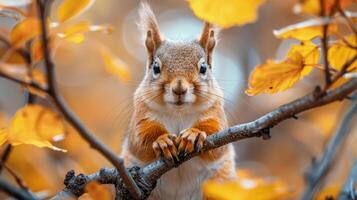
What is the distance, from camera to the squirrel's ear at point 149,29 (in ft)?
8.27

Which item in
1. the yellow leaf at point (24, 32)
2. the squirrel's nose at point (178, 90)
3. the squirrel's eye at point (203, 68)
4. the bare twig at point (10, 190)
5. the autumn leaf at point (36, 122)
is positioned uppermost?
the yellow leaf at point (24, 32)

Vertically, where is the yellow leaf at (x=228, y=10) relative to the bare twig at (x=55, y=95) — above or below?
above

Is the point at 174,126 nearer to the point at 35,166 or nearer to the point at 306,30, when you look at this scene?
the point at 35,166

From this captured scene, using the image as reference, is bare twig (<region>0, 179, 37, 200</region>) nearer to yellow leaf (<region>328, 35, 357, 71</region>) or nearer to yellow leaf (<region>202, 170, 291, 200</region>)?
yellow leaf (<region>202, 170, 291, 200</region>)

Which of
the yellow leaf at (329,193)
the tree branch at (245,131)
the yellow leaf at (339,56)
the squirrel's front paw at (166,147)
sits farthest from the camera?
the squirrel's front paw at (166,147)

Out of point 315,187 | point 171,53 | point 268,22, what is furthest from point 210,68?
point 268,22

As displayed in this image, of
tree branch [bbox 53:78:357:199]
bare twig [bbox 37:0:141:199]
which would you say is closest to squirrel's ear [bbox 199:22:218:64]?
tree branch [bbox 53:78:357:199]

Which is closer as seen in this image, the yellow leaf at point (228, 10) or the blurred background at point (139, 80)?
the yellow leaf at point (228, 10)

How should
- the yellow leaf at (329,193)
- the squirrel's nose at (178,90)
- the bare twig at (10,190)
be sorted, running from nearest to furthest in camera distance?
the bare twig at (10,190) → the yellow leaf at (329,193) → the squirrel's nose at (178,90)

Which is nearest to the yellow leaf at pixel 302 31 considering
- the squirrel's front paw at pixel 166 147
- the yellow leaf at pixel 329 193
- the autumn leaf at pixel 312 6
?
the autumn leaf at pixel 312 6

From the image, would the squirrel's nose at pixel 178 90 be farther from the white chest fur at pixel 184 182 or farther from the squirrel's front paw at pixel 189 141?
the white chest fur at pixel 184 182

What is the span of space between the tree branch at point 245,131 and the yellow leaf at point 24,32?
56cm

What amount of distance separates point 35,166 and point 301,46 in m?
1.44

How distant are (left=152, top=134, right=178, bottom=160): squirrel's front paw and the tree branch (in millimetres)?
37
